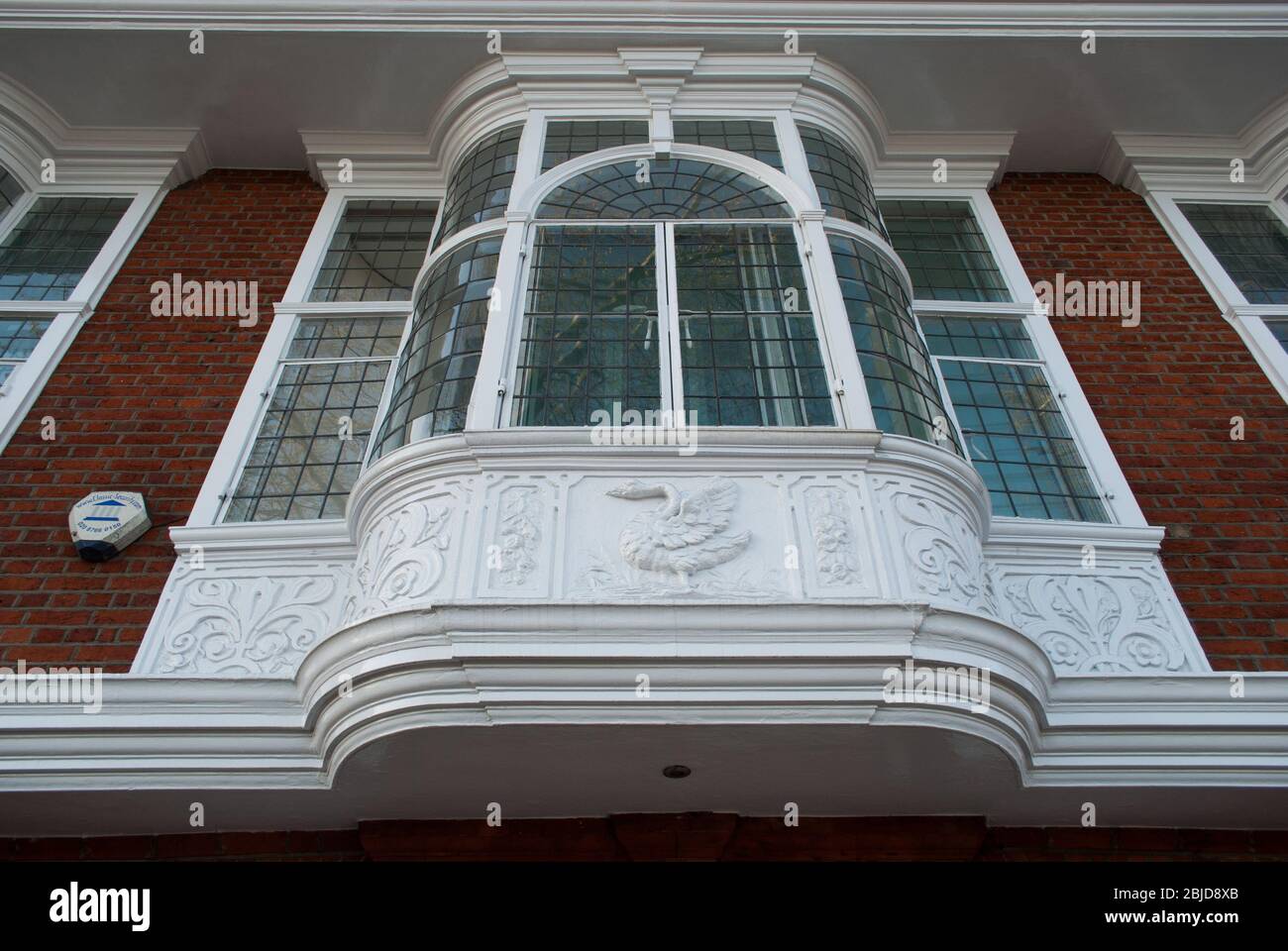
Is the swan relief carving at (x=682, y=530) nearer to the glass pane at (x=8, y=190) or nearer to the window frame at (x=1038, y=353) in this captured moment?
the window frame at (x=1038, y=353)

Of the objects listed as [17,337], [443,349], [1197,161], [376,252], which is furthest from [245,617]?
[1197,161]

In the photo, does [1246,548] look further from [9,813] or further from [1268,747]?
[9,813]

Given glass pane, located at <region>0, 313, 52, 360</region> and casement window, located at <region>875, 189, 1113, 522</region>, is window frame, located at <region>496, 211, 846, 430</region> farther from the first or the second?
glass pane, located at <region>0, 313, 52, 360</region>

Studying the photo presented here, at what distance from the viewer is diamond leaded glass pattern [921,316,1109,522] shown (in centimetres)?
626

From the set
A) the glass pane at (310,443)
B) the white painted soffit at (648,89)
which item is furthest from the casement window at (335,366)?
the white painted soffit at (648,89)

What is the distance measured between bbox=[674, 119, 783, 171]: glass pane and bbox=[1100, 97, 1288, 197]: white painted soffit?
2.90m

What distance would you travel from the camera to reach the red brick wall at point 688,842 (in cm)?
492

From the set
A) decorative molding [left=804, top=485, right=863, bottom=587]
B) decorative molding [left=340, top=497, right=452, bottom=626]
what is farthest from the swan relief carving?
decorative molding [left=340, top=497, right=452, bottom=626]

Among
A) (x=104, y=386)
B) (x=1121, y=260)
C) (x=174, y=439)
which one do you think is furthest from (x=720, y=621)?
(x=1121, y=260)

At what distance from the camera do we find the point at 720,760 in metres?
4.67

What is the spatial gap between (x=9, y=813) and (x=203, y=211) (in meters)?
4.65

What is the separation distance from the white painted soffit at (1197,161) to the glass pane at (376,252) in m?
5.19

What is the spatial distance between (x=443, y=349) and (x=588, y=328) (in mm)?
783

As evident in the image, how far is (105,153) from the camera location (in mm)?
8242
